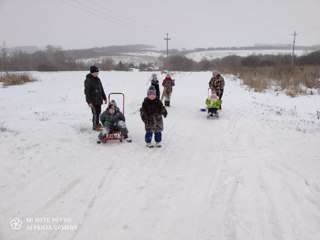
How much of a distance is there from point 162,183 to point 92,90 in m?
4.53

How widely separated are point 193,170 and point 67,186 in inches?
104

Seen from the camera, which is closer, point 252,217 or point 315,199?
point 252,217

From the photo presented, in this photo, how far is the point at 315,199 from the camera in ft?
16.6

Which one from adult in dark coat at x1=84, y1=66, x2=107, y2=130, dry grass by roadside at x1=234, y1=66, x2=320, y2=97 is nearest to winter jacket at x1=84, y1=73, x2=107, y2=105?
adult in dark coat at x1=84, y1=66, x2=107, y2=130

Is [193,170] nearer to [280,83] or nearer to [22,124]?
[22,124]

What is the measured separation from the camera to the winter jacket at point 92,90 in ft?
29.6

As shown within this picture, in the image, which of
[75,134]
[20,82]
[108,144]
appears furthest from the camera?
[20,82]

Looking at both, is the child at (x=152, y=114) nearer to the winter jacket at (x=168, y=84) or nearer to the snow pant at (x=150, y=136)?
the snow pant at (x=150, y=136)

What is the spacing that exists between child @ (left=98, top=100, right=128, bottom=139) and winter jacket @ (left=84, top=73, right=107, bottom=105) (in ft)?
3.24

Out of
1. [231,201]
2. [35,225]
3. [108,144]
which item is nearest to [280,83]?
[108,144]

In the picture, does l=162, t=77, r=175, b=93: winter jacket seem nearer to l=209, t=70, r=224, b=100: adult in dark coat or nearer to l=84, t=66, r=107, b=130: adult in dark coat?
l=209, t=70, r=224, b=100: adult in dark coat

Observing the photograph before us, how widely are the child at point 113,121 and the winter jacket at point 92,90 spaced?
0.99 meters

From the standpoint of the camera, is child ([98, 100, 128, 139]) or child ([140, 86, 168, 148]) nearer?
child ([140, 86, 168, 148])

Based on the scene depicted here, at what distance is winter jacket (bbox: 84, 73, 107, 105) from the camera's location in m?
9.02
